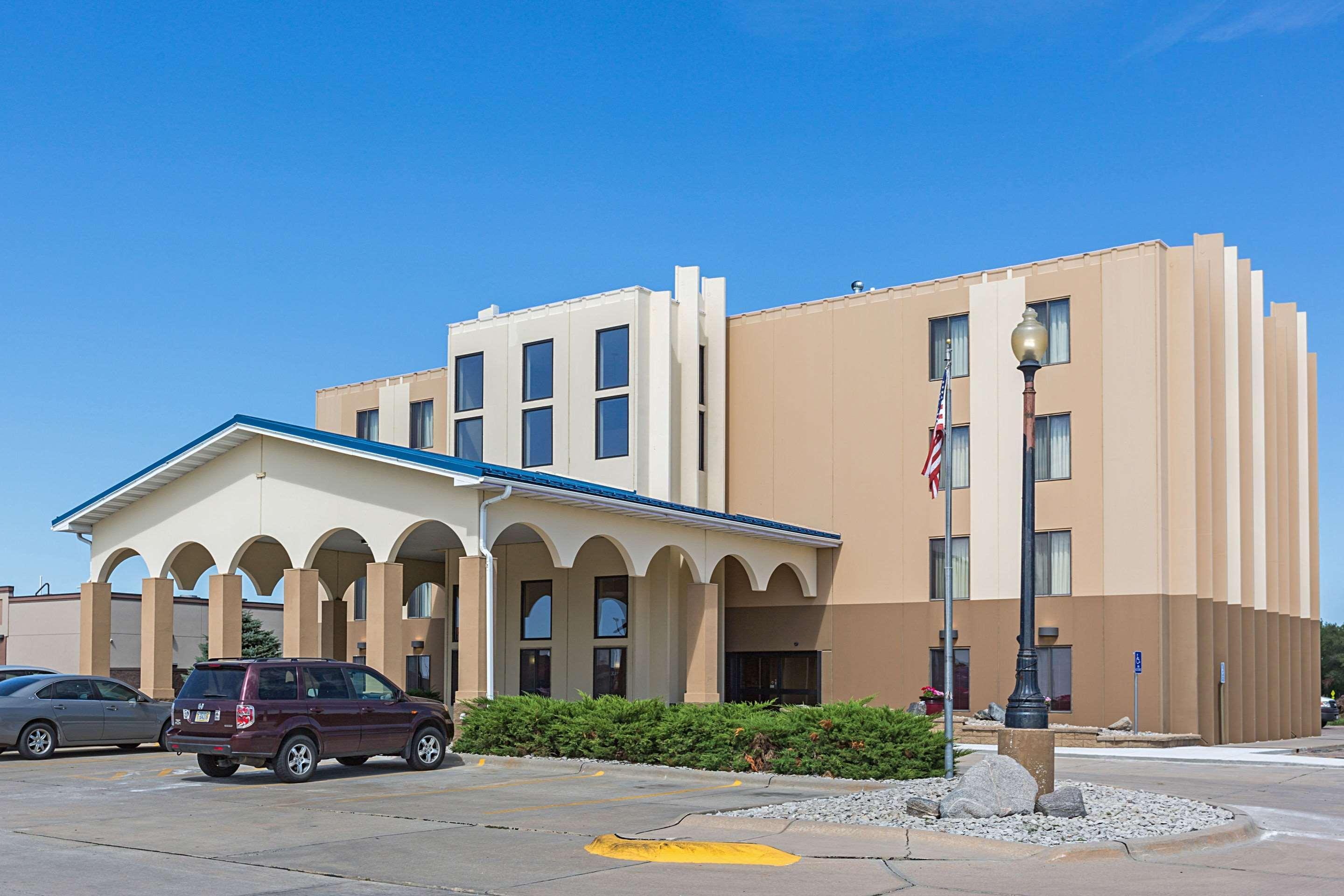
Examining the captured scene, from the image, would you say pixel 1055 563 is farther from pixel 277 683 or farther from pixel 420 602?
pixel 277 683

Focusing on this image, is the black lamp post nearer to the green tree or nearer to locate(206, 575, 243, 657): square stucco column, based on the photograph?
locate(206, 575, 243, 657): square stucco column

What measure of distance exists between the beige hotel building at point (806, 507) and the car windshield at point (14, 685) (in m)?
5.12

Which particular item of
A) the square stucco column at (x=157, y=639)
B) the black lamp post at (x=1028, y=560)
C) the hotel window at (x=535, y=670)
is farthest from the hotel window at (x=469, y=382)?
the black lamp post at (x=1028, y=560)

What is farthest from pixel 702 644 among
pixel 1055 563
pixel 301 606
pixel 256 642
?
pixel 256 642

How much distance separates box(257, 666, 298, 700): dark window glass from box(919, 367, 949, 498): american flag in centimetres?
951

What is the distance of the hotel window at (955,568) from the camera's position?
114 feet

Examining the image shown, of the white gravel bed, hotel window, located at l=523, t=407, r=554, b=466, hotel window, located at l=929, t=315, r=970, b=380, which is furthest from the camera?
hotel window, located at l=523, t=407, r=554, b=466

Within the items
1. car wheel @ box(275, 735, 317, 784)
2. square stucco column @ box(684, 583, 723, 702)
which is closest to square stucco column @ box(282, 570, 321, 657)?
car wheel @ box(275, 735, 317, 784)

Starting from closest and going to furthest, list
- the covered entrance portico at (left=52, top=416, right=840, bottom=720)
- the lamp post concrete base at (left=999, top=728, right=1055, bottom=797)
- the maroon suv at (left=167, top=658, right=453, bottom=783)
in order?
the lamp post concrete base at (left=999, top=728, right=1055, bottom=797) → the maroon suv at (left=167, top=658, right=453, bottom=783) → the covered entrance portico at (left=52, top=416, right=840, bottom=720)

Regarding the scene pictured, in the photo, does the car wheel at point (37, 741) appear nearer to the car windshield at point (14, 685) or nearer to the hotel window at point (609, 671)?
the car windshield at point (14, 685)

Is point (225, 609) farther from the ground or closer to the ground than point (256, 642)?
farther from the ground

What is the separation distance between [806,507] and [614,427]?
226 inches

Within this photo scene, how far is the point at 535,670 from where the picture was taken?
3712cm

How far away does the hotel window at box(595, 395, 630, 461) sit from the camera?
37.5m
